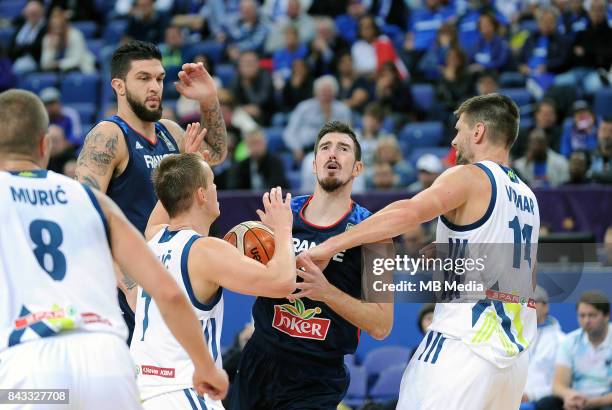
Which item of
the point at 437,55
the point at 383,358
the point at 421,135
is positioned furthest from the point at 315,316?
the point at 437,55

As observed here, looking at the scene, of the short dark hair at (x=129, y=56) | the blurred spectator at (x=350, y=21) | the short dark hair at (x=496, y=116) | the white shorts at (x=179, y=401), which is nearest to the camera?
the white shorts at (x=179, y=401)

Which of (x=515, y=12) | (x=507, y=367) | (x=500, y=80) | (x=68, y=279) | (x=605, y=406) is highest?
(x=515, y=12)

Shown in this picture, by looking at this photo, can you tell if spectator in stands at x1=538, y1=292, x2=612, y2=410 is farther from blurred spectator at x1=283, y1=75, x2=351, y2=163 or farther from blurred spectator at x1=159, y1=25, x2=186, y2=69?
blurred spectator at x1=159, y1=25, x2=186, y2=69

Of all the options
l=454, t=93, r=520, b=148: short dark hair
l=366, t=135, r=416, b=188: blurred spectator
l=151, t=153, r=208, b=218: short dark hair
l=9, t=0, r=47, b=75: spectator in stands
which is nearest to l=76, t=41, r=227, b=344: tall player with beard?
l=151, t=153, r=208, b=218: short dark hair

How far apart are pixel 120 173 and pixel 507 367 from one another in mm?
3223

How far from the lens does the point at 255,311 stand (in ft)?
23.6

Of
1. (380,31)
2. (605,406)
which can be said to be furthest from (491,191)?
(380,31)

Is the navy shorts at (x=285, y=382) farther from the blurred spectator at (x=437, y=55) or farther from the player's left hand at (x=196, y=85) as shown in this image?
the blurred spectator at (x=437, y=55)

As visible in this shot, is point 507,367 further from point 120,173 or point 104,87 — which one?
point 104,87

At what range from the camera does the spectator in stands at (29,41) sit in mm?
19125

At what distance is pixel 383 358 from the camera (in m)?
11.3

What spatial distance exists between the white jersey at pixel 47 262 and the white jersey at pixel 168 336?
36.2 inches

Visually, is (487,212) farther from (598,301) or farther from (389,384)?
(389,384)

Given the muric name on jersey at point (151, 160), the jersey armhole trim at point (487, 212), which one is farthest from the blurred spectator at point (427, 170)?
the jersey armhole trim at point (487, 212)
